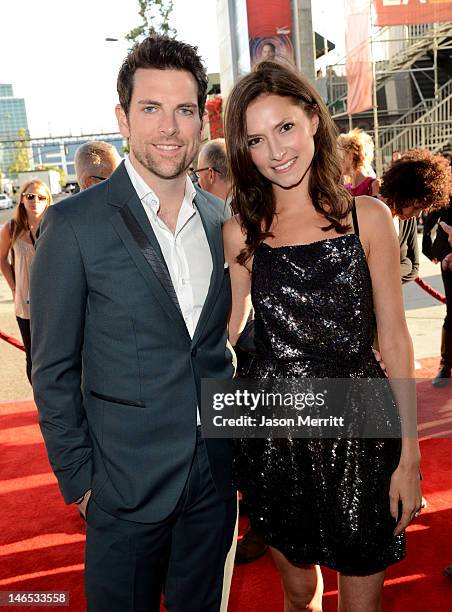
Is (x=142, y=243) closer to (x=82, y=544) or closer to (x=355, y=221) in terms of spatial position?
(x=355, y=221)

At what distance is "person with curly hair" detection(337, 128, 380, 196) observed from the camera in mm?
5023

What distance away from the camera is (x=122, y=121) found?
1.94 m

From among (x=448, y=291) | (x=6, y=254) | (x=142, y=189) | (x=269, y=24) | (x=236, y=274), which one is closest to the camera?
(x=142, y=189)

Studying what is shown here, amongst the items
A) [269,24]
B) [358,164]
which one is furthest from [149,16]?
[358,164]

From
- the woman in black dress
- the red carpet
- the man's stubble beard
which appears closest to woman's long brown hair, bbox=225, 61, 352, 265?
the woman in black dress

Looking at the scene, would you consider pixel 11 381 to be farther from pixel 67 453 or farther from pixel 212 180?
pixel 67 453

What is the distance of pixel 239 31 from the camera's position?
32.2 metres

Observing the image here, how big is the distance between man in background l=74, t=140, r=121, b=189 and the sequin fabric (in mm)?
2133

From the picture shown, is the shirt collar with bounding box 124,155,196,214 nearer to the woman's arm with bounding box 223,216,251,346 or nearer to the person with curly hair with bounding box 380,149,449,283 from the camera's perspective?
the woman's arm with bounding box 223,216,251,346

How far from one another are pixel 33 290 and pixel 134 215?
35 cm

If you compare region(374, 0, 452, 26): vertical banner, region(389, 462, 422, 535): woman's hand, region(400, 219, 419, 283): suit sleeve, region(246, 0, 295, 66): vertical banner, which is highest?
region(246, 0, 295, 66): vertical banner

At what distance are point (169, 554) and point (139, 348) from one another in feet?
2.20

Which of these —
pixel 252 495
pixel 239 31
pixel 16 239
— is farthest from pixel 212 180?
pixel 239 31

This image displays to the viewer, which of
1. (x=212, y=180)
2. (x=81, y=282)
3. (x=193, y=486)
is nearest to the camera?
(x=81, y=282)
